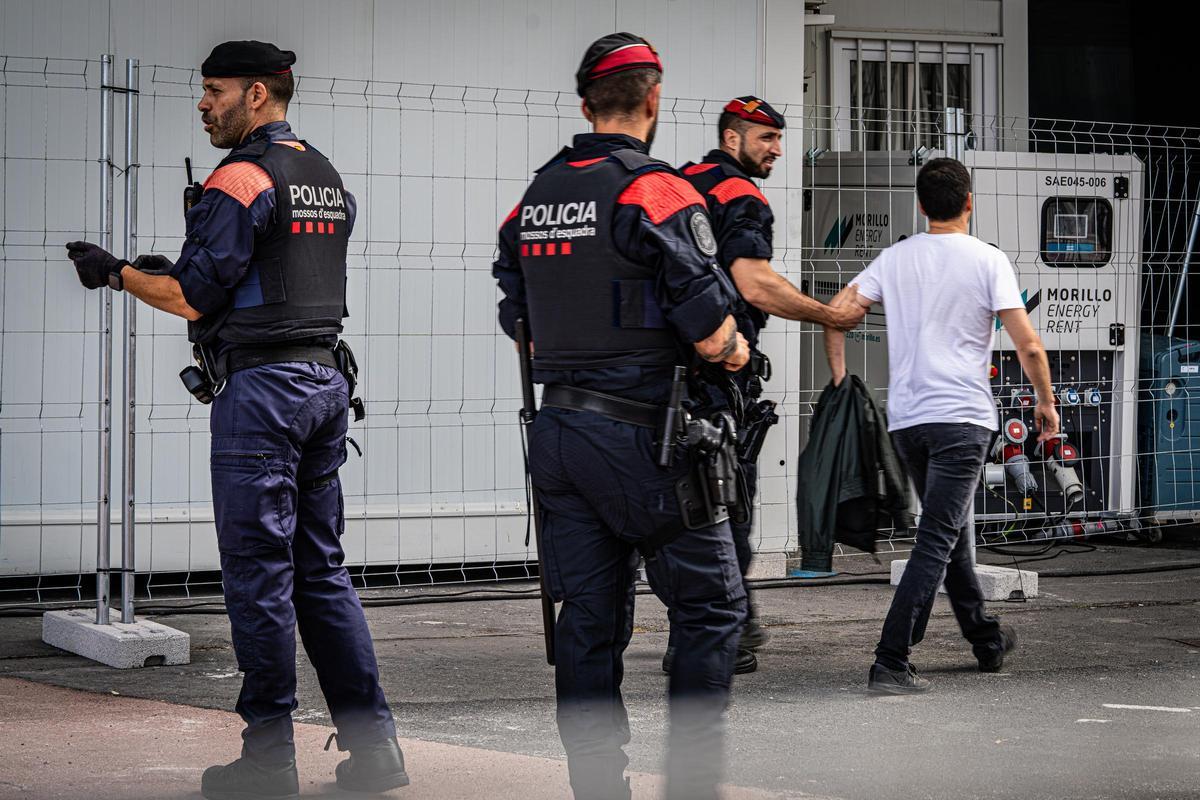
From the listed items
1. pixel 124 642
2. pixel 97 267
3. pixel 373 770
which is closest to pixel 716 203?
pixel 97 267

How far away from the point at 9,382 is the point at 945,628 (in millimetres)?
4531

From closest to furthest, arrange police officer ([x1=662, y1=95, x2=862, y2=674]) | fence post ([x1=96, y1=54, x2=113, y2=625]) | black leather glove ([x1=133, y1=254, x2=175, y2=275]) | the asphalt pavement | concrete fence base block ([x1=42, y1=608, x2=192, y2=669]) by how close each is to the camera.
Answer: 1. black leather glove ([x1=133, y1=254, x2=175, y2=275])
2. the asphalt pavement
3. police officer ([x1=662, y1=95, x2=862, y2=674])
4. concrete fence base block ([x1=42, y1=608, x2=192, y2=669])
5. fence post ([x1=96, y1=54, x2=113, y2=625])

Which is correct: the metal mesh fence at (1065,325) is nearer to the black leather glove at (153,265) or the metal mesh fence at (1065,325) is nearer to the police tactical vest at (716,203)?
the police tactical vest at (716,203)

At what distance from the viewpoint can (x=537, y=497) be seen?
12.3 feet

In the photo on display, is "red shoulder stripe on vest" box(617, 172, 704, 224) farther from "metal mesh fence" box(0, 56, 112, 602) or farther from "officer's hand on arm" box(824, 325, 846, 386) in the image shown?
"metal mesh fence" box(0, 56, 112, 602)

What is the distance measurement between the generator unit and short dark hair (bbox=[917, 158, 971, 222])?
3572 mm

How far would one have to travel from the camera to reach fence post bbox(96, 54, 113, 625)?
616 cm

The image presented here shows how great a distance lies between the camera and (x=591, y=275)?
3.62 meters

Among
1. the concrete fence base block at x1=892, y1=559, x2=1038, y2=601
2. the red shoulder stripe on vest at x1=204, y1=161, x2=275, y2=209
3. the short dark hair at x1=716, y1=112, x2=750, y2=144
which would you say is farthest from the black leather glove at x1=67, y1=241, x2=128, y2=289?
the concrete fence base block at x1=892, y1=559, x2=1038, y2=601

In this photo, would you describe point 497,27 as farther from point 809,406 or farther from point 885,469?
point 885,469

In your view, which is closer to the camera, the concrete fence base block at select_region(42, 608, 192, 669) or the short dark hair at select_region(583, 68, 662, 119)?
the short dark hair at select_region(583, 68, 662, 119)

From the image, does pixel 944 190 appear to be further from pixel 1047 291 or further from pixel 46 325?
pixel 46 325

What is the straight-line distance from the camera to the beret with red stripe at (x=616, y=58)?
12.1 ft

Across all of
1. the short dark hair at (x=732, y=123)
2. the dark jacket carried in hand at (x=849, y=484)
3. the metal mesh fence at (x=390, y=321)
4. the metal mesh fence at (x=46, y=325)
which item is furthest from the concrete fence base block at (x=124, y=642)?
the short dark hair at (x=732, y=123)
